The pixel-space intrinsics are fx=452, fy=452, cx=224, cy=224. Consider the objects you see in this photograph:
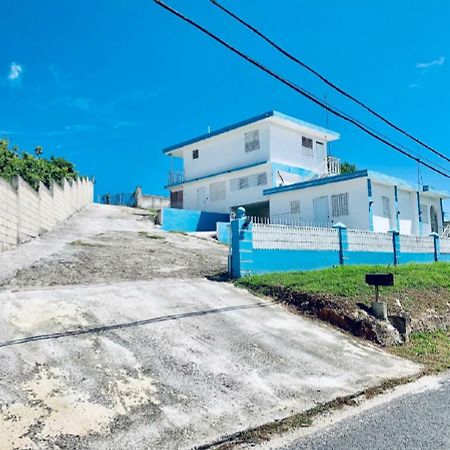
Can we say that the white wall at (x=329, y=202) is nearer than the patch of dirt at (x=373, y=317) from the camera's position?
No

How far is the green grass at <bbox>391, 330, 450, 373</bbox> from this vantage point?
780cm

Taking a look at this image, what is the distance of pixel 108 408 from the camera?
4.96 meters

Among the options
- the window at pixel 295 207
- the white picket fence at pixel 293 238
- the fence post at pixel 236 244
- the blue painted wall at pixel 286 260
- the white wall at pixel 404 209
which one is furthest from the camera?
the window at pixel 295 207

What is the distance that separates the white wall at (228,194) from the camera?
1070 inches

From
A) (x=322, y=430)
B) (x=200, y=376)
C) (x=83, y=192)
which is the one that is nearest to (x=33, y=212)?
(x=200, y=376)

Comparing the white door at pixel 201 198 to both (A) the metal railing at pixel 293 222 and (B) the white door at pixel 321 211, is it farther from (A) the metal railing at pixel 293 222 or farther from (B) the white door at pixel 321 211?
(B) the white door at pixel 321 211

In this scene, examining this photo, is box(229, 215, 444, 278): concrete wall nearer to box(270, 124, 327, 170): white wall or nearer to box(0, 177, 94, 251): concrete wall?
box(0, 177, 94, 251): concrete wall

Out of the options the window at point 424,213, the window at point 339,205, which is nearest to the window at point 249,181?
the window at point 339,205

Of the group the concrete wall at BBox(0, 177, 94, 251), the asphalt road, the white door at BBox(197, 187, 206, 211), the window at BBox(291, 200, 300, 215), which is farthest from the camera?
the white door at BBox(197, 187, 206, 211)

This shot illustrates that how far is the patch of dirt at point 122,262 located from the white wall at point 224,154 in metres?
9.98

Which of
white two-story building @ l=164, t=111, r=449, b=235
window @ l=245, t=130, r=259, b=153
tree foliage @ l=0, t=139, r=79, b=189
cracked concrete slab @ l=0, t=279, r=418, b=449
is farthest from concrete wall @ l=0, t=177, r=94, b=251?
window @ l=245, t=130, r=259, b=153

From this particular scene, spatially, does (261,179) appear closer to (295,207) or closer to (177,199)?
(295,207)

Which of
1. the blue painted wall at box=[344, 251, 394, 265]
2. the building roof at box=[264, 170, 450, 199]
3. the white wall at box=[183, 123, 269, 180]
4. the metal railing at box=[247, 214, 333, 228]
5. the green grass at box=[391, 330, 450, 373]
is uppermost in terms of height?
the white wall at box=[183, 123, 269, 180]

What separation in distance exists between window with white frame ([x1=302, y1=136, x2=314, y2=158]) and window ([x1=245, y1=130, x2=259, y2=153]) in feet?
10.8
